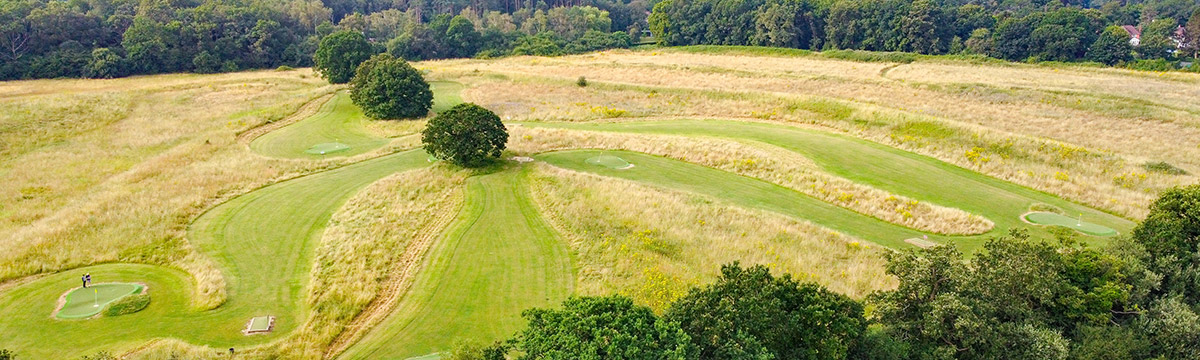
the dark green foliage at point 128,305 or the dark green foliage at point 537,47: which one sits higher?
the dark green foliage at point 537,47

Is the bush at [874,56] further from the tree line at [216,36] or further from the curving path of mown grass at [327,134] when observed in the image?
the curving path of mown grass at [327,134]

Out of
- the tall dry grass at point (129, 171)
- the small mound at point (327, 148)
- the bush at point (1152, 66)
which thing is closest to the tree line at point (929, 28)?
the bush at point (1152, 66)

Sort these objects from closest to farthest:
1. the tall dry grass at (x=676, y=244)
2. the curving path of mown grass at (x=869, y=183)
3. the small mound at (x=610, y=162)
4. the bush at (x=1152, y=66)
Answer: the tall dry grass at (x=676, y=244), the curving path of mown grass at (x=869, y=183), the small mound at (x=610, y=162), the bush at (x=1152, y=66)

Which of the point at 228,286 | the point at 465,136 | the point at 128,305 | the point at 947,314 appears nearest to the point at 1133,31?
the point at 465,136

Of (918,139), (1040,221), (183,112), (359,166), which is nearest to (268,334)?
(359,166)

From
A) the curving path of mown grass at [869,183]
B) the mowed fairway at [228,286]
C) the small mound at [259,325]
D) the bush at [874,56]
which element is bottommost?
the small mound at [259,325]

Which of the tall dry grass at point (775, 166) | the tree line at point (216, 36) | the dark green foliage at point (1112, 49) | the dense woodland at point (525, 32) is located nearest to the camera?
the tall dry grass at point (775, 166)
